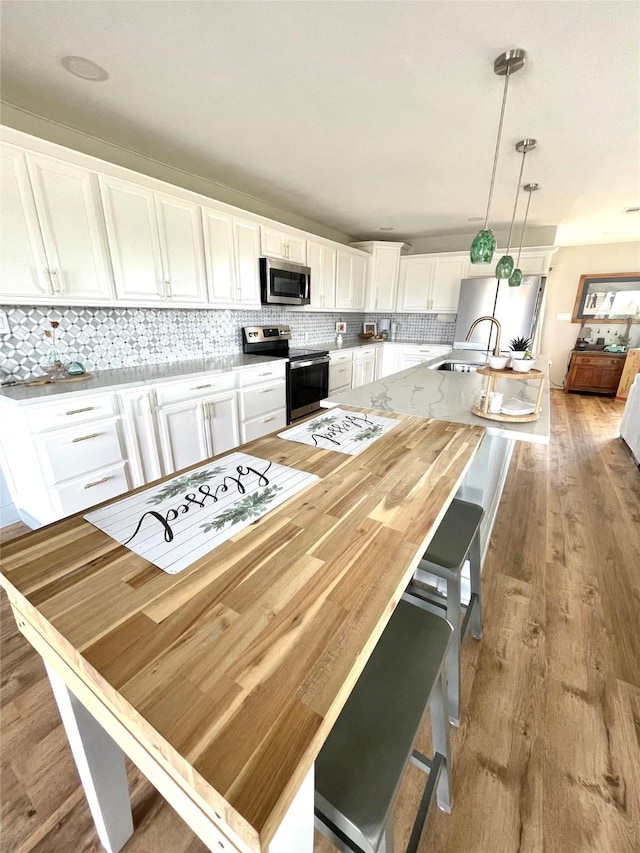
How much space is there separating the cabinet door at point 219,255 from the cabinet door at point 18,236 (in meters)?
1.15

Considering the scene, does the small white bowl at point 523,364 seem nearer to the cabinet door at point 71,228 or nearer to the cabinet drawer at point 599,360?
the cabinet door at point 71,228

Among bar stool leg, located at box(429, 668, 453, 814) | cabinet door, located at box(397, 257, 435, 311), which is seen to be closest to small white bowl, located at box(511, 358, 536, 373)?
bar stool leg, located at box(429, 668, 453, 814)

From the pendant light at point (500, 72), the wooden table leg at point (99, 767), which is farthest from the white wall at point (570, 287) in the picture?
the wooden table leg at point (99, 767)

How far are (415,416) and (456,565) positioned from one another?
66cm

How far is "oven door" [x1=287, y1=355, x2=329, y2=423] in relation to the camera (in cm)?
346

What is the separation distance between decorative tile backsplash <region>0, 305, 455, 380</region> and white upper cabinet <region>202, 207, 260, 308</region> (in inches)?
10.9

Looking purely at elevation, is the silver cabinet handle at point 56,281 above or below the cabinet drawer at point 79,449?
above

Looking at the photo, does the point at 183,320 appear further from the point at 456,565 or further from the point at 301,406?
the point at 456,565

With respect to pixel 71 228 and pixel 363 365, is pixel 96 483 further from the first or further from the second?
pixel 363 365

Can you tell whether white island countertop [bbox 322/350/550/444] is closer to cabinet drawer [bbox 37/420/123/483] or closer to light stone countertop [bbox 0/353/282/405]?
→ light stone countertop [bbox 0/353/282/405]

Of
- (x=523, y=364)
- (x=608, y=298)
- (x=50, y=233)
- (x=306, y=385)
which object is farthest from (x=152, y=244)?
(x=608, y=298)

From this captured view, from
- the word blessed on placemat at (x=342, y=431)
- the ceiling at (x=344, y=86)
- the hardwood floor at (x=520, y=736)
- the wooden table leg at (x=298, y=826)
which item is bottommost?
the hardwood floor at (x=520, y=736)

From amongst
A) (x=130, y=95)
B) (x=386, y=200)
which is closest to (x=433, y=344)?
(x=386, y=200)

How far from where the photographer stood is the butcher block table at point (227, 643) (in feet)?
1.24
